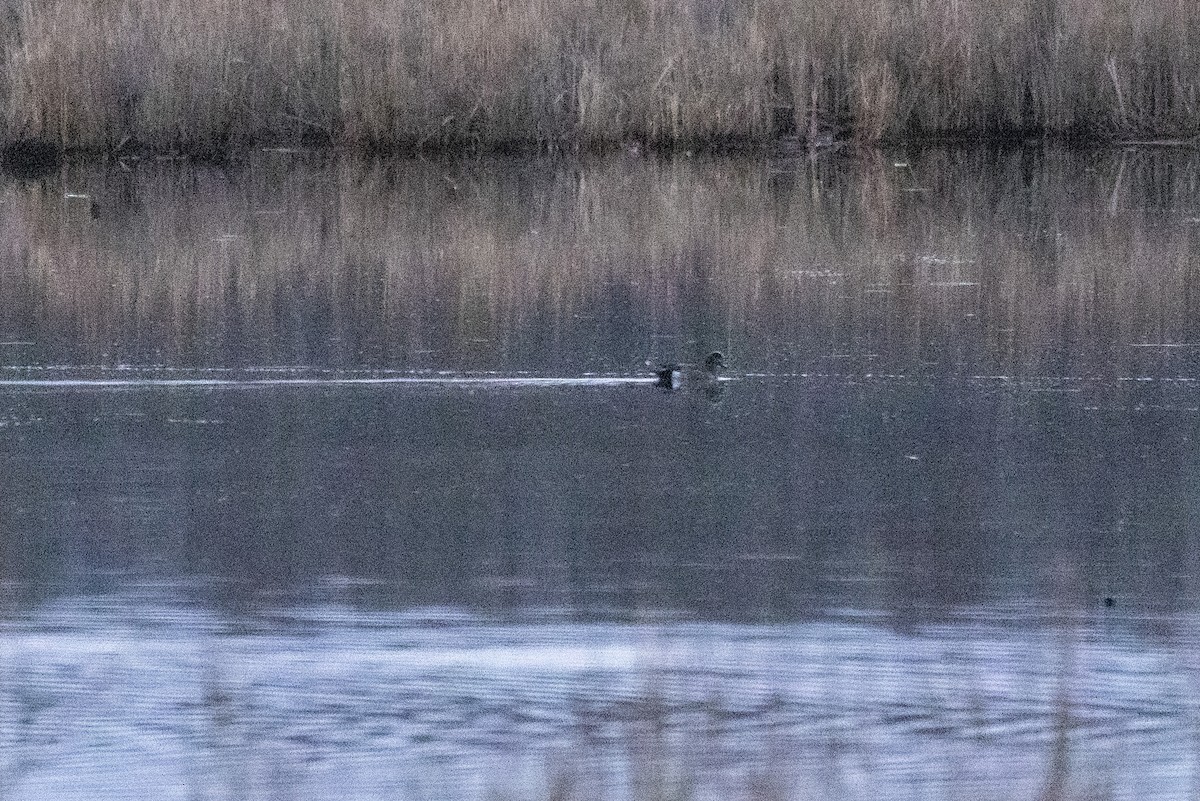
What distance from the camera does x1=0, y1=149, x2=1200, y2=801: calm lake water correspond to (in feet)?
14.3

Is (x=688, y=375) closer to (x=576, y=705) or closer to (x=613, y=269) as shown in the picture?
(x=613, y=269)

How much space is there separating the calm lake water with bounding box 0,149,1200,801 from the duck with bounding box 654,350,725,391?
99 millimetres

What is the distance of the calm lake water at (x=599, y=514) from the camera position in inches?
171

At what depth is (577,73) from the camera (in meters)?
17.7

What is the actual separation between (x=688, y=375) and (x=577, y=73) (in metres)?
9.53

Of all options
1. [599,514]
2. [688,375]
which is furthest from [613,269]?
[599,514]

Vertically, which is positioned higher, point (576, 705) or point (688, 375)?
point (688, 375)

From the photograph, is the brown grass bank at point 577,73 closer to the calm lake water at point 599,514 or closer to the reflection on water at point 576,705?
the calm lake water at point 599,514

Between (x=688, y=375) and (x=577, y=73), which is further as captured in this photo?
(x=577, y=73)

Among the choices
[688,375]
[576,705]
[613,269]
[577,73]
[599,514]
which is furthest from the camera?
[577,73]

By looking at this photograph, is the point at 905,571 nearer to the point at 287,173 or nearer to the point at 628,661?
the point at 628,661

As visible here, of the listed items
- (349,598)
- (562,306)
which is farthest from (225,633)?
(562,306)

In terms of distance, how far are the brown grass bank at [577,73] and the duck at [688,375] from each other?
921 cm

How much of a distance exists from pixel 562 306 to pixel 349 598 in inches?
186
